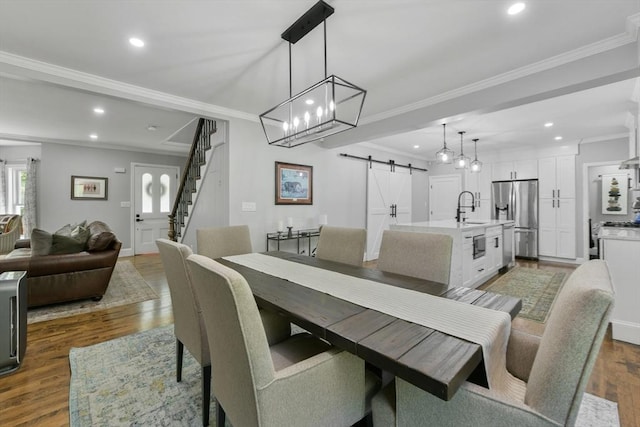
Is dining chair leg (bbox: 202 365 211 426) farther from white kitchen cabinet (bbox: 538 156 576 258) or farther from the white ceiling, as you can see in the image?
white kitchen cabinet (bbox: 538 156 576 258)

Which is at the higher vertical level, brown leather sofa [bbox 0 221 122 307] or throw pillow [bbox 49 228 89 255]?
throw pillow [bbox 49 228 89 255]

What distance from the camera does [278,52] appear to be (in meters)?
2.47

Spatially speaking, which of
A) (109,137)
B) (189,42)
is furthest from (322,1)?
(109,137)

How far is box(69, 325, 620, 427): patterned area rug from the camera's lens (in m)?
1.58

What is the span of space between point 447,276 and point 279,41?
2.20 m

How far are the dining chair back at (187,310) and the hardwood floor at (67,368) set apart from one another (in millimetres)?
800

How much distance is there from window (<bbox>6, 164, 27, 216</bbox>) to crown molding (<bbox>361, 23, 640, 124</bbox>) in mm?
7906

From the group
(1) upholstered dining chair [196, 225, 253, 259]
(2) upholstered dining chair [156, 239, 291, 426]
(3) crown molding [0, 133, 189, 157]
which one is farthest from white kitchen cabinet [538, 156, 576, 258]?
(3) crown molding [0, 133, 189, 157]

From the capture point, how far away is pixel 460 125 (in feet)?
15.0

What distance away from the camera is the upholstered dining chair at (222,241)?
2617 mm

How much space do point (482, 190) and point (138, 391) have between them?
24.0 ft

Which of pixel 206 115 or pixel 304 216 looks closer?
pixel 206 115

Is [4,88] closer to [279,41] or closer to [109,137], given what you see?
[109,137]

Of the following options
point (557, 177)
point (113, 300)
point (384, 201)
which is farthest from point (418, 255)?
point (557, 177)
